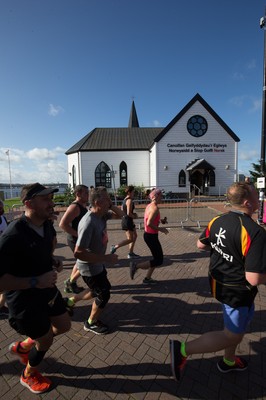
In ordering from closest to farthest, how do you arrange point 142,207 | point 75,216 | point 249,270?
1. point 249,270
2. point 75,216
3. point 142,207

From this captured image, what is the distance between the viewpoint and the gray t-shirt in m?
2.69

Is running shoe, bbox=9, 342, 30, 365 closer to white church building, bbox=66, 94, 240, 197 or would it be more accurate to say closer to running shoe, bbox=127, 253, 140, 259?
running shoe, bbox=127, 253, 140, 259

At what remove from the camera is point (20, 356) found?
241 cm

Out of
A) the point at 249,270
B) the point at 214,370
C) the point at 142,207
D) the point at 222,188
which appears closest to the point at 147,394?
the point at 214,370

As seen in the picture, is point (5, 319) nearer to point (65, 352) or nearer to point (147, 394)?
point (65, 352)

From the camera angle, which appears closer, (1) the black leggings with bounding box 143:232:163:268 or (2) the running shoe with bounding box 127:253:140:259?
(1) the black leggings with bounding box 143:232:163:268

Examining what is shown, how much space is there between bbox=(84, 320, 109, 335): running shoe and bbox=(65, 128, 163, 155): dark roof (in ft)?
79.5

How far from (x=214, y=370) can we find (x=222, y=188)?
22.9 meters

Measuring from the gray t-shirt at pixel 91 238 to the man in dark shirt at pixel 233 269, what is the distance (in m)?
1.24

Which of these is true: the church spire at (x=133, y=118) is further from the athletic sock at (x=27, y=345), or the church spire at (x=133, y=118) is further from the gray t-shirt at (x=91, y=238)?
the athletic sock at (x=27, y=345)

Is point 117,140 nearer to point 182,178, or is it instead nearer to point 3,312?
point 182,178

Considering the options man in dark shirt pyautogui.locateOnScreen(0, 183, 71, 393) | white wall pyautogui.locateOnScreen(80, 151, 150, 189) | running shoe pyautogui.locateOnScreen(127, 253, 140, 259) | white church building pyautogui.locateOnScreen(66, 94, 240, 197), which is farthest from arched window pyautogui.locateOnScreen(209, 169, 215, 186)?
man in dark shirt pyautogui.locateOnScreen(0, 183, 71, 393)

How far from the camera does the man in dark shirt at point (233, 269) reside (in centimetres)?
192

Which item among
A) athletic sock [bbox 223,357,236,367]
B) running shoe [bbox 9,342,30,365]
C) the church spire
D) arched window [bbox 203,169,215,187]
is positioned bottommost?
athletic sock [bbox 223,357,236,367]
